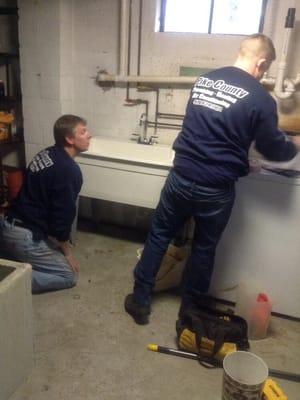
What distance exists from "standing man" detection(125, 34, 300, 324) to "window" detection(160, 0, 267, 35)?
91 cm

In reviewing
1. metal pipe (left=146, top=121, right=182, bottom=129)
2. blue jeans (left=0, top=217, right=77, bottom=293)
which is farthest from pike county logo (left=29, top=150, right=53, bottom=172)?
metal pipe (left=146, top=121, right=182, bottom=129)

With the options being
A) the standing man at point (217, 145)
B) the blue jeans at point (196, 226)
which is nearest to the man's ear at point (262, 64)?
the standing man at point (217, 145)

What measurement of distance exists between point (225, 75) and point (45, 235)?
129 centimetres

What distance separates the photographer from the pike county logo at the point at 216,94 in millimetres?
1592

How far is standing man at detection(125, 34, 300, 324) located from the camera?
1598 mm

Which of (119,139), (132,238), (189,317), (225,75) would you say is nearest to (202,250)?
(189,317)

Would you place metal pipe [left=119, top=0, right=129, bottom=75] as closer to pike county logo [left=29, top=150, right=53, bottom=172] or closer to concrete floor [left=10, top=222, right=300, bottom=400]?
pike county logo [left=29, top=150, right=53, bottom=172]

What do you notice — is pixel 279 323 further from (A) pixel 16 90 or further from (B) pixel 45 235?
(A) pixel 16 90

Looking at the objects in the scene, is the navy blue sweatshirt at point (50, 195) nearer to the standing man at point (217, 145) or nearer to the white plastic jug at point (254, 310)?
the standing man at point (217, 145)

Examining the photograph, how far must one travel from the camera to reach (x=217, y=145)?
165 cm

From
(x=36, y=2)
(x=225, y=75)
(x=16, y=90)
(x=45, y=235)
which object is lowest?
(x=45, y=235)

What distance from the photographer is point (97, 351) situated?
1742mm

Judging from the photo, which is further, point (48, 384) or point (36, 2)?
point (36, 2)

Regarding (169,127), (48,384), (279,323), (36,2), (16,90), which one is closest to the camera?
(48,384)
